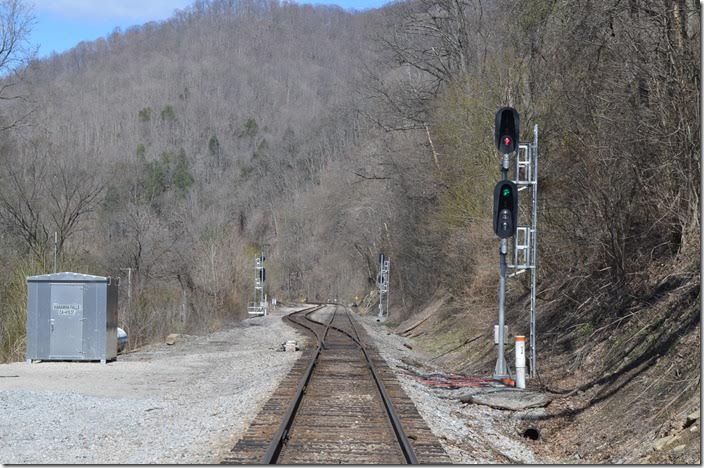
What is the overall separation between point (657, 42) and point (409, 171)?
2842 centimetres

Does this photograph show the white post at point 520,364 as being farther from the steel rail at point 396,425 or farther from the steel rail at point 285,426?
the steel rail at point 285,426

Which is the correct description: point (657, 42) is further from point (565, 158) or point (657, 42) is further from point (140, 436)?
point (140, 436)

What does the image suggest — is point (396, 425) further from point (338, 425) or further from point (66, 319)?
point (66, 319)

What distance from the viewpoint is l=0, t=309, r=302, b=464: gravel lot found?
10969 mm

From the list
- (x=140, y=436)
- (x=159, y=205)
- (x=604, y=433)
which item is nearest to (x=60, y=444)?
(x=140, y=436)

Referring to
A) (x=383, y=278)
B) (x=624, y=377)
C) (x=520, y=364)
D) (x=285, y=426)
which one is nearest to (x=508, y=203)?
(x=520, y=364)

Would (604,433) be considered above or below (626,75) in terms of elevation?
below

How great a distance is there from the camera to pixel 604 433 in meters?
12.0

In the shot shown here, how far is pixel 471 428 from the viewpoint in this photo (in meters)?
13.2

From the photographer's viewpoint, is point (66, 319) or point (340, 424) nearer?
point (340, 424)

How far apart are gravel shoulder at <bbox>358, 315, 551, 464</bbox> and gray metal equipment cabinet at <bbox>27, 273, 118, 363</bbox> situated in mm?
9302

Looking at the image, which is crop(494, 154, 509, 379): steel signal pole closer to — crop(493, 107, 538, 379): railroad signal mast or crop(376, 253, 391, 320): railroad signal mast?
crop(493, 107, 538, 379): railroad signal mast

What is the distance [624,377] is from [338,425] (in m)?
4.67

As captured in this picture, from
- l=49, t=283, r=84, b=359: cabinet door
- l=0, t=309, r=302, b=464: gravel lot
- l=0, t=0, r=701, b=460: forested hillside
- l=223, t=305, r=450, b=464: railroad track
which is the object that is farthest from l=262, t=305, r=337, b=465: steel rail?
l=49, t=283, r=84, b=359: cabinet door
